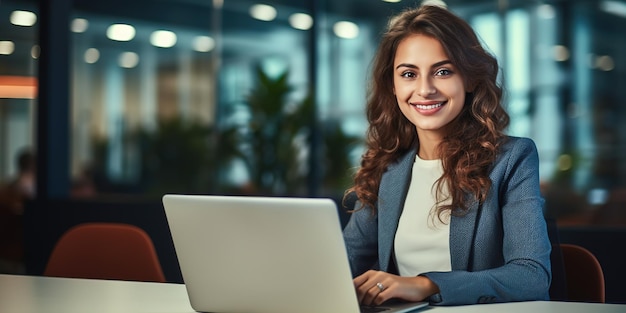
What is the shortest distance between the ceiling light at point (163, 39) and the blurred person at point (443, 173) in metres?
5.42

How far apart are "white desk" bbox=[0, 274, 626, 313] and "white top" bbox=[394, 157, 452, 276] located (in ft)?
1.29

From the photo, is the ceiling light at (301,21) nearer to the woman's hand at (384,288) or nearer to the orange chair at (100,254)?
the orange chair at (100,254)

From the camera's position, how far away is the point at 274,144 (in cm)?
717

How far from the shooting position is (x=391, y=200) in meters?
2.29

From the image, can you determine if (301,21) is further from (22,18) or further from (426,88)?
(426,88)

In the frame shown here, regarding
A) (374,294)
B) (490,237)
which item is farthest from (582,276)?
(374,294)

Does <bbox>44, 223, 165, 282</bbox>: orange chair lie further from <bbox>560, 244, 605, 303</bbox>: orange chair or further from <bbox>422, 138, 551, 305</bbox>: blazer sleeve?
<bbox>560, 244, 605, 303</bbox>: orange chair

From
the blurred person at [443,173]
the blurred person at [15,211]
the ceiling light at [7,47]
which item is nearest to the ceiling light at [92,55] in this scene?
the ceiling light at [7,47]

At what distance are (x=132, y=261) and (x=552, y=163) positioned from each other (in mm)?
4379

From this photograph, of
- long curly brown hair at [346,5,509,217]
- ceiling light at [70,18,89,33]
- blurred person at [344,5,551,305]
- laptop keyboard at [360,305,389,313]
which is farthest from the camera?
ceiling light at [70,18,89,33]

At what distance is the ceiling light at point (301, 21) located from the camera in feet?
24.4

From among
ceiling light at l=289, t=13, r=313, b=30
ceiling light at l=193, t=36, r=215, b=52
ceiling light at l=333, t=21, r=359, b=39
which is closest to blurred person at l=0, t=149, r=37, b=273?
ceiling light at l=193, t=36, r=215, b=52

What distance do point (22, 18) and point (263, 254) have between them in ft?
18.2

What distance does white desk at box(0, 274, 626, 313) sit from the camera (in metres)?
1.74
